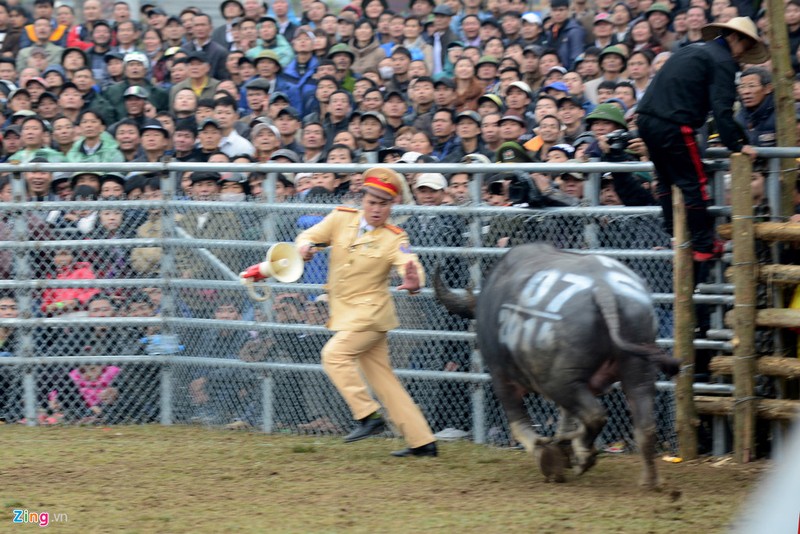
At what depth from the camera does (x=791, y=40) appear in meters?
10.8

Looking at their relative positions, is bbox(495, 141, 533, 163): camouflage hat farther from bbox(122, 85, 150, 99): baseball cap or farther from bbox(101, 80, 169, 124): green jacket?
bbox(101, 80, 169, 124): green jacket

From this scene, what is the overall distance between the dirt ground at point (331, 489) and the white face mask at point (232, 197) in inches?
67.8

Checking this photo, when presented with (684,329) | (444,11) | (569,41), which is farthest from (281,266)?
(444,11)

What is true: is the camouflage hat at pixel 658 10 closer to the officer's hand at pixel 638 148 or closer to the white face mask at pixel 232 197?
the officer's hand at pixel 638 148

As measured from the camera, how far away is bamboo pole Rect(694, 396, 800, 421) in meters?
7.36

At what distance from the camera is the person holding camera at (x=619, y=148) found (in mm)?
8109

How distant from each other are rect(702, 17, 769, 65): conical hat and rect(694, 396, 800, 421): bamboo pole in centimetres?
205

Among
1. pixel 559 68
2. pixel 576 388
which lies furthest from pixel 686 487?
pixel 559 68

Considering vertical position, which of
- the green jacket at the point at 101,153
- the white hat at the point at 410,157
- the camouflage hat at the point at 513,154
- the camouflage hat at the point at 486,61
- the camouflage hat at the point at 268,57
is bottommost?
the green jacket at the point at 101,153

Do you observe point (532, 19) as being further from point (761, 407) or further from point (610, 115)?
point (761, 407)

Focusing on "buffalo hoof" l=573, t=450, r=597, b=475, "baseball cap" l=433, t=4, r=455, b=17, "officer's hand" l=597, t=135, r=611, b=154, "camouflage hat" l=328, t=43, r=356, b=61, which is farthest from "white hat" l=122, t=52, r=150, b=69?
"buffalo hoof" l=573, t=450, r=597, b=475

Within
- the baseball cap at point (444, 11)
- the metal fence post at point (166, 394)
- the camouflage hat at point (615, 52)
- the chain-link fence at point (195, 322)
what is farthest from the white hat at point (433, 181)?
the baseball cap at point (444, 11)

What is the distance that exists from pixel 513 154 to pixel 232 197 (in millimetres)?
2082

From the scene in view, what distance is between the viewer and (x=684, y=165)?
7.41 meters
